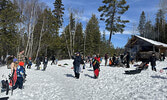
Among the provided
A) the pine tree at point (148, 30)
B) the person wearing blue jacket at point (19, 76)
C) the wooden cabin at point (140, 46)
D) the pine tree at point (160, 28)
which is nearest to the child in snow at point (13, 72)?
the person wearing blue jacket at point (19, 76)

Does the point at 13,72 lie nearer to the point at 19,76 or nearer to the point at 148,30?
the point at 19,76

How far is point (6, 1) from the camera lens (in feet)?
81.0

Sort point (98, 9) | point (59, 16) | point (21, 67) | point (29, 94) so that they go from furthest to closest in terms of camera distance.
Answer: point (59, 16), point (98, 9), point (21, 67), point (29, 94)

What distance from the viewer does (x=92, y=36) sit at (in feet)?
156

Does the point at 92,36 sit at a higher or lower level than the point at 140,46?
higher

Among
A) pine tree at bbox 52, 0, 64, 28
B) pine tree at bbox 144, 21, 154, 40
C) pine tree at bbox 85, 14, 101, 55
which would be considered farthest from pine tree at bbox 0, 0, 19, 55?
pine tree at bbox 144, 21, 154, 40

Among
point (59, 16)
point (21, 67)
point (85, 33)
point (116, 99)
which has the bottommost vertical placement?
point (116, 99)

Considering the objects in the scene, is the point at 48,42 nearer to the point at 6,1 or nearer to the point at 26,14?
the point at 26,14

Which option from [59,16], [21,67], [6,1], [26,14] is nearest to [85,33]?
[59,16]

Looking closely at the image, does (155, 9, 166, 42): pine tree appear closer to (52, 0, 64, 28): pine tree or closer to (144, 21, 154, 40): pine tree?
(144, 21, 154, 40): pine tree

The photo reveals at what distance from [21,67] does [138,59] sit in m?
23.9

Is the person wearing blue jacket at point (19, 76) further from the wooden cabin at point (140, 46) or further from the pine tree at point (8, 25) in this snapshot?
the wooden cabin at point (140, 46)

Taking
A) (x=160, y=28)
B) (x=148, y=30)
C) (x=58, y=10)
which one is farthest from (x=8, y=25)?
(x=148, y=30)

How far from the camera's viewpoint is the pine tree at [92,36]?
45616 mm
